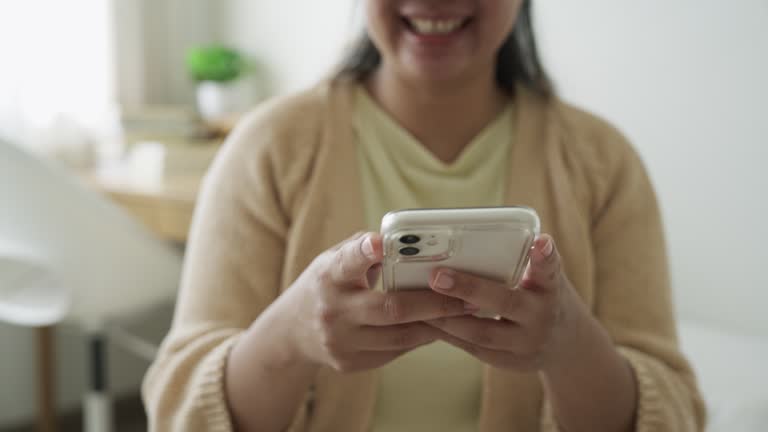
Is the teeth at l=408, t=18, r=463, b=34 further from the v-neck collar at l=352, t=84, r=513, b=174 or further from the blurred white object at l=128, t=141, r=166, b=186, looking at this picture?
the blurred white object at l=128, t=141, r=166, b=186

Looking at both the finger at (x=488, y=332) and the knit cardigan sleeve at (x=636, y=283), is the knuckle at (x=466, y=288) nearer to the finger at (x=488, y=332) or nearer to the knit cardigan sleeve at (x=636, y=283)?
the finger at (x=488, y=332)

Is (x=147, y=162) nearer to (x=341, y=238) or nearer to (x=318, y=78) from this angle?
(x=318, y=78)

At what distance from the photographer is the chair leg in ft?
3.63

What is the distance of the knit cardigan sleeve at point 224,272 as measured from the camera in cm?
67

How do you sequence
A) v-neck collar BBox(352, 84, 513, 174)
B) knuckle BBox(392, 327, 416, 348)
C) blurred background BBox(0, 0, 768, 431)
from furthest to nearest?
1. blurred background BBox(0, 0, 768, 431)
2. v-neck collar BBox(352, 84, 513, 174)
3. knuckle BBox(392, 327, 416, 348)

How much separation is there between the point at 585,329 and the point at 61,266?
774 mm

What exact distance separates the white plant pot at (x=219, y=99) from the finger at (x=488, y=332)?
1.47 metres

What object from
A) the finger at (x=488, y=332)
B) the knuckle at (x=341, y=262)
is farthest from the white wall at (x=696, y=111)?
the knuckle at (x=341, y=262)

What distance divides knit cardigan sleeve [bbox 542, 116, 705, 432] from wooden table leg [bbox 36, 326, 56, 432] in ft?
4.16

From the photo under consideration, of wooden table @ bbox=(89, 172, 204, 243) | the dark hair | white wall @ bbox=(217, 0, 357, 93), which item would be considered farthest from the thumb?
white wall @ bbox=(217, 0, 357, 93)

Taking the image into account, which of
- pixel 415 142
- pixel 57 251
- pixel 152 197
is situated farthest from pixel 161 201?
pixel 415 142

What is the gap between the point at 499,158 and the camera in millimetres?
776

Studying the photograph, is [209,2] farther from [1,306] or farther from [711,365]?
[711,365]

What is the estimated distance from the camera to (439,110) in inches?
30.9
